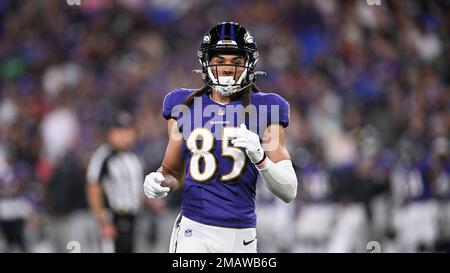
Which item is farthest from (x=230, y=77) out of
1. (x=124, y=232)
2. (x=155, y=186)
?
(x=124, y=232)

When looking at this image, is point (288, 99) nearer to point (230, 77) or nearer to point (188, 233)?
point (230, 77)

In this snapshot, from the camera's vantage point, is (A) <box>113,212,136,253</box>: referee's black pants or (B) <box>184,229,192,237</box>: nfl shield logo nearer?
(B) <box>184,229,192,237</box>: nfl shield logo

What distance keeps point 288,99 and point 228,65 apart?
20.6 ft

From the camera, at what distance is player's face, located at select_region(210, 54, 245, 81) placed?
173 inches

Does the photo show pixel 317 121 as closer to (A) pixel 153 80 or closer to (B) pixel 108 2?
(A) pixel 153 80

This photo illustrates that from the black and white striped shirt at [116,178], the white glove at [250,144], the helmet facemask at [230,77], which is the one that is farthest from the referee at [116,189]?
the white glove at [250,144]

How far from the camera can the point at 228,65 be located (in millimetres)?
4402

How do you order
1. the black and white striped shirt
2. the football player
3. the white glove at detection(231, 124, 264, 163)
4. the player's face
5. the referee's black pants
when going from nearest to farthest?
the white glove at detection(231, 124, 264, 163) < the football player < the player's face < the referee's black pants < the black and white striped shirt

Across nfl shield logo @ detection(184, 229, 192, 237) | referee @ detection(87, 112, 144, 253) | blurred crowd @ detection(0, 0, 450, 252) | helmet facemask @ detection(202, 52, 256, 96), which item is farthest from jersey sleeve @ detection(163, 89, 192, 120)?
blurred crowd @ detection(0, 0, 450, 252)

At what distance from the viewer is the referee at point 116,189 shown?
751 cm

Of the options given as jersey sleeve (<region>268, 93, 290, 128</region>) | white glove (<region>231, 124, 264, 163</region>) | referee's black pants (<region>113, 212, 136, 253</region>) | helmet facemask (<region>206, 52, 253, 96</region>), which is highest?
helmet facemask (<region>206, 52, 253, 96</region>)

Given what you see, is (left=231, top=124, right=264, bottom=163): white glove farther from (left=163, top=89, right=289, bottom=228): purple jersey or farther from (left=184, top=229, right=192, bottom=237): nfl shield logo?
(left=184, top=229, right=192, bottom=237): nfl shield logo

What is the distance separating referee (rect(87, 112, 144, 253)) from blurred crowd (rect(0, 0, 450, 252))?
4.23 feet

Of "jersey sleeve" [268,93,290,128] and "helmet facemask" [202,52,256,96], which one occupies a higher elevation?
"helmet facemask" [202,52,256,96]
